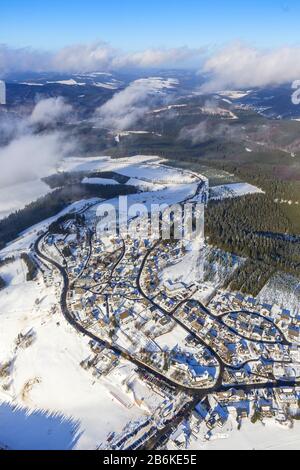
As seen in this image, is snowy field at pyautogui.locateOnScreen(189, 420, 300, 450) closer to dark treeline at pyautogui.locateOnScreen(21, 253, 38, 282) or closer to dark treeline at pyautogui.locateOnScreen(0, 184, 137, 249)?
dark treeline at pyautogui.locateOnScreen(21, 253, 38, 282)

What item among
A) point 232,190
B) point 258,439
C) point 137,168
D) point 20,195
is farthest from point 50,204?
point 258,439

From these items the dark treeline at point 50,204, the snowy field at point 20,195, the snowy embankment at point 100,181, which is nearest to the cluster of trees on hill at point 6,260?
the dark treeline at point 50,204

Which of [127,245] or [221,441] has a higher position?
[127,245]

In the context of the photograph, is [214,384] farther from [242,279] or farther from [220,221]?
[220,221]

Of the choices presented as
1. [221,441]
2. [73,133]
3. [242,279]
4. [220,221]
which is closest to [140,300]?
[242,279]

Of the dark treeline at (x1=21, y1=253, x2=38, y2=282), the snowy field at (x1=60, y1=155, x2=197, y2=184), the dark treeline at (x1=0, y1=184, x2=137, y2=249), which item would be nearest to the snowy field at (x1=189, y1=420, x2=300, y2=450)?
the dark treeline at (x1=21, y1=253, x2=38, y2=282)

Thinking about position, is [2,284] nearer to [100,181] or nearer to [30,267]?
[30,267]

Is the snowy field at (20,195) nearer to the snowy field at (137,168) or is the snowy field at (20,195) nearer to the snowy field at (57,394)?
the snowy field at (137,168)

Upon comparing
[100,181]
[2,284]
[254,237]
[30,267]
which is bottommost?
[2,284]
